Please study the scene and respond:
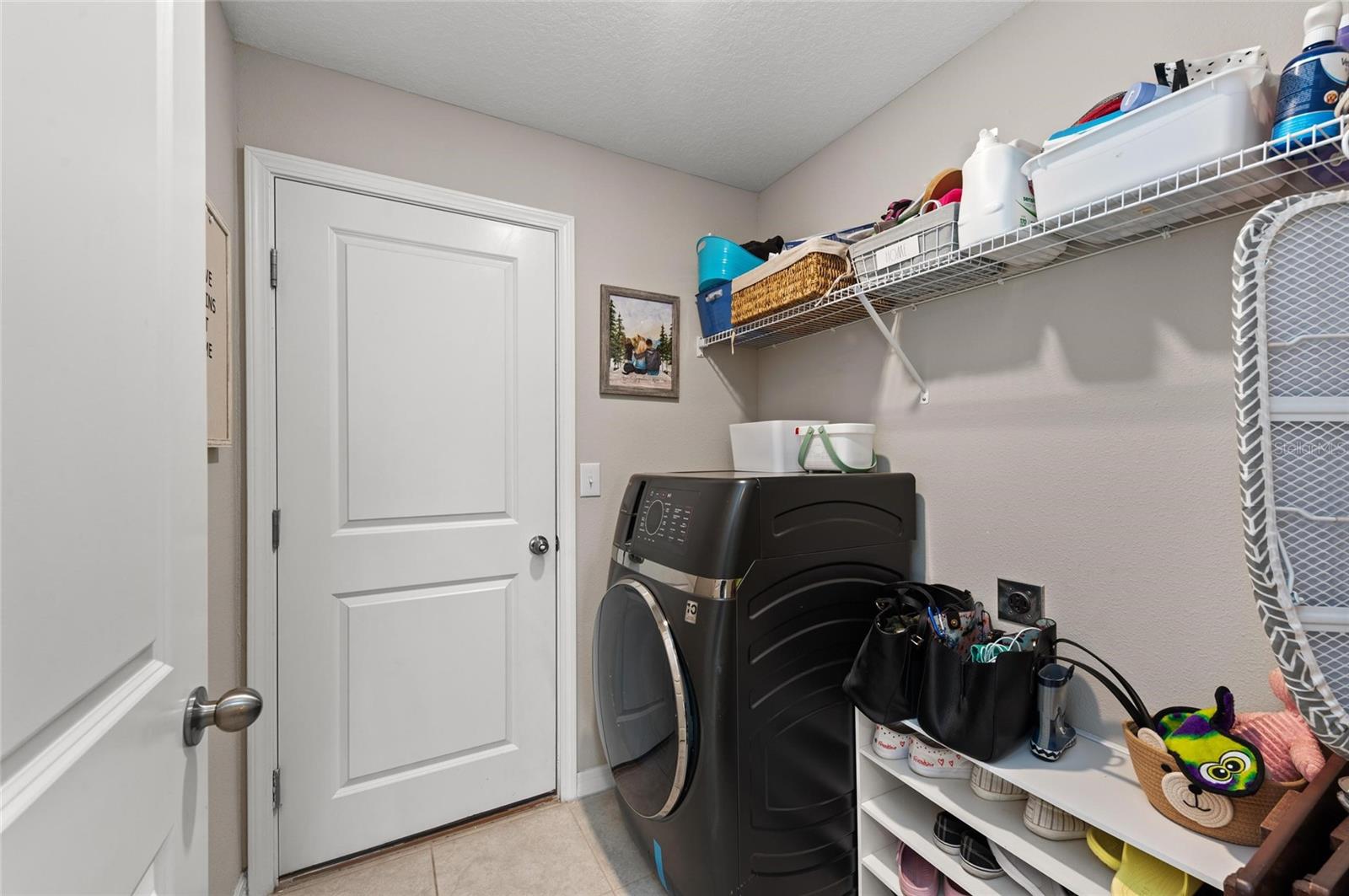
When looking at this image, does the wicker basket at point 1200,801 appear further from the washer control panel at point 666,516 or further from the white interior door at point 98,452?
the white interior door at point 98,452

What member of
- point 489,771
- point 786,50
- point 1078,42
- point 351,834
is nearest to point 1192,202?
point 1078,42

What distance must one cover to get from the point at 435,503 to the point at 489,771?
95 centimetres

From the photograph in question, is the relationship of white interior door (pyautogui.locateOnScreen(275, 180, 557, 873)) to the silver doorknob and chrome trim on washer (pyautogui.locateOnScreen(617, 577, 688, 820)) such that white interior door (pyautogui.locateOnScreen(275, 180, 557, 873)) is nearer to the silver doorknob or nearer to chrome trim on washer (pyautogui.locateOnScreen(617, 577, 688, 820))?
chrome trim on washer (pyautogui.locateOnScreen(617, 577, 688, 820))

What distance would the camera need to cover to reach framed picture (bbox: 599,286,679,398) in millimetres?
2201

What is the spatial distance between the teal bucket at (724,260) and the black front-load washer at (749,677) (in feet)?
3.17

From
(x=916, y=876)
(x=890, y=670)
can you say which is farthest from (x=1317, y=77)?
(x=916, y=876)

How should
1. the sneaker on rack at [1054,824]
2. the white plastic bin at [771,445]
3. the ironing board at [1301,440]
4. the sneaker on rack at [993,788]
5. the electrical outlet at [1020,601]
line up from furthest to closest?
the white plastic bin at [771,445], the electrical outlet at [1020,601], the sneaker on rack at [993,788], the sneaker on rack at [1054,824], the ironing board at [1301,440]

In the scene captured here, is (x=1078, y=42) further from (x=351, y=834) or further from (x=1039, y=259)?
(x=351, y=834)

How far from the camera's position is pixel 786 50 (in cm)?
167

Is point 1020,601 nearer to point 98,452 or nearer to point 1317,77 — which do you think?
point 1317,77

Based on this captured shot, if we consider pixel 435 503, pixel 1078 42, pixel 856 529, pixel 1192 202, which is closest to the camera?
pixel 1192 202

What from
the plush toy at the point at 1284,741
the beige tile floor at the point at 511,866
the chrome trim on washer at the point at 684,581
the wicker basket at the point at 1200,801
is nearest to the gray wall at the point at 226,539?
the beige tile floor at the point at 511,866

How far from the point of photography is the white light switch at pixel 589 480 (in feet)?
7.04

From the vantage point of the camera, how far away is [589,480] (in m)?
2.15
